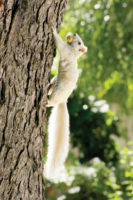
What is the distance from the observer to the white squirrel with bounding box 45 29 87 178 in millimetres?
1465

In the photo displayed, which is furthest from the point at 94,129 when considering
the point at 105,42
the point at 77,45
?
the point at 77,45

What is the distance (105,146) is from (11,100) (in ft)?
9.37

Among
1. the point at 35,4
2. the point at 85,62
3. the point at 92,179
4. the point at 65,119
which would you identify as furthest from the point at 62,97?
the point at 85,62

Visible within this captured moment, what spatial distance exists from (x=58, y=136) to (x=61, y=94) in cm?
20

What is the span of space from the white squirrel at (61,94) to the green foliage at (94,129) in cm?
206

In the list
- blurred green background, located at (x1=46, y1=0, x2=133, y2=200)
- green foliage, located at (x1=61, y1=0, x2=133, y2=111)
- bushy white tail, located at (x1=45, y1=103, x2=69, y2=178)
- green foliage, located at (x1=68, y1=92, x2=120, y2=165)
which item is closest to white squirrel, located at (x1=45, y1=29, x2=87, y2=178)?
bushy white tail, located at (x1=45, y1=103, x2=69, y2=178)

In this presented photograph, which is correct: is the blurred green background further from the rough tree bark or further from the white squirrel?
the rough tree bark

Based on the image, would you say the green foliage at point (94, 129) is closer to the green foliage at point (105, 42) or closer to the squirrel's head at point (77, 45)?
the green foliage at point (105, 42)

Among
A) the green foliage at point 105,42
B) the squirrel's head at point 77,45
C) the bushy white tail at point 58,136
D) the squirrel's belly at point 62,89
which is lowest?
the bushy white tail at point 58,136

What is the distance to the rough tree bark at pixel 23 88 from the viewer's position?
4.05 ft

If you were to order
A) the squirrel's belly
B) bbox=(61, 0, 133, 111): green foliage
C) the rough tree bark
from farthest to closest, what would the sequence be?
bbox=(61, 0, 133, 111): green foliage → the squirrel's belly → the rough tree bark

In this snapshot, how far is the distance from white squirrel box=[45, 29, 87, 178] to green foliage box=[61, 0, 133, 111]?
2288 millimetres

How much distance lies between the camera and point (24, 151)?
1.29 m

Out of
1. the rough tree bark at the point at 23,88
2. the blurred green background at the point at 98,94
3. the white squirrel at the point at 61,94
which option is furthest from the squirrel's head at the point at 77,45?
the blurred green background at the point at 98,94
